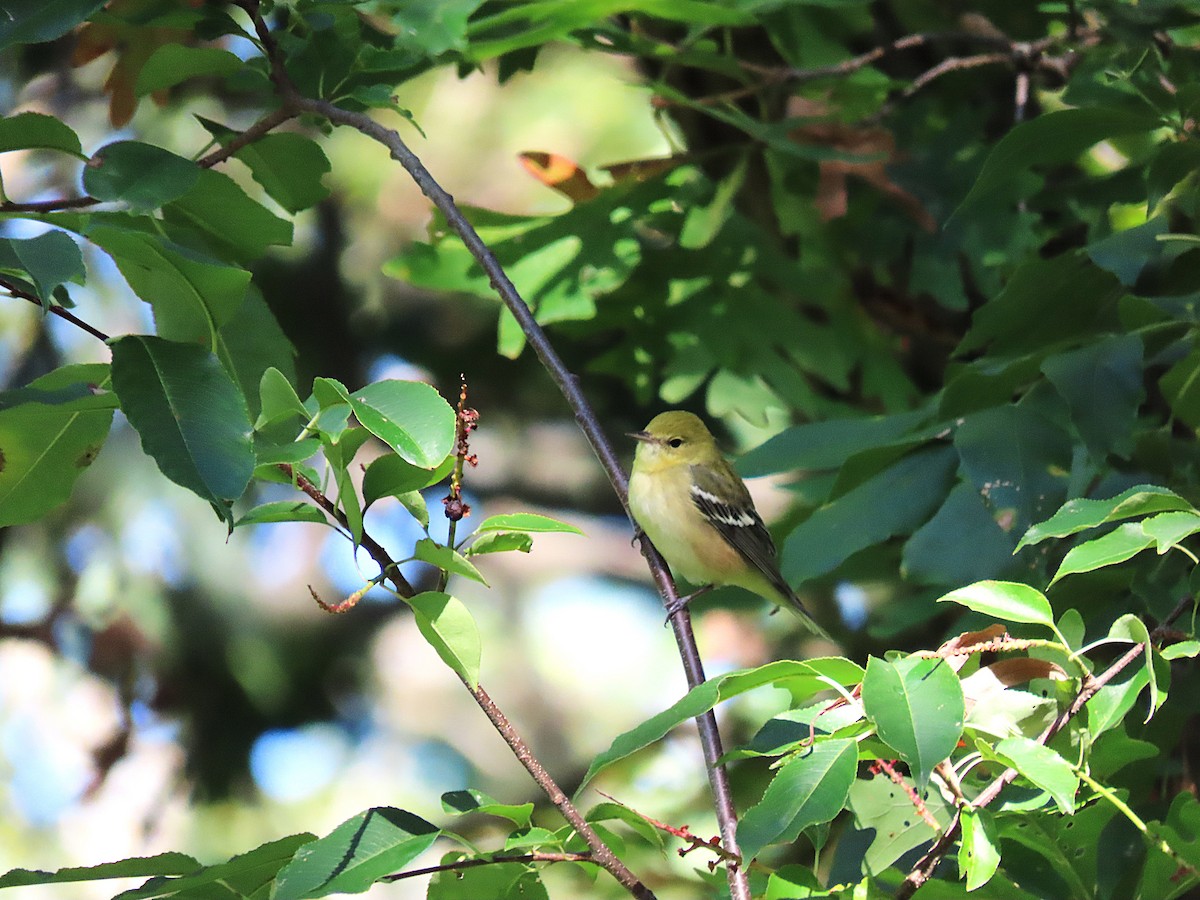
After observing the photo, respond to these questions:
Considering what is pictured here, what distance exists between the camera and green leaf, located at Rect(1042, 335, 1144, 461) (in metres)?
2.41

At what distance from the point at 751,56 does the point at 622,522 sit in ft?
7.84

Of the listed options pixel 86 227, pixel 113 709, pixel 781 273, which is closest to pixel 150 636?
pixel 113 709

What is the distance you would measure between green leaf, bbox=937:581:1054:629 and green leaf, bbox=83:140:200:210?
47.9 inches

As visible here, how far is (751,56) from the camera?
4.57 metres

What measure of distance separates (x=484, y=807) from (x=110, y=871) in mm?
497

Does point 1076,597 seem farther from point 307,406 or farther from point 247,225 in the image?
point 247,225

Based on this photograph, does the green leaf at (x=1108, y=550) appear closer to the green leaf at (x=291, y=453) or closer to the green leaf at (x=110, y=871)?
the green leaf at (x=291, y=453)

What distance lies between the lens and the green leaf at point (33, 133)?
5.72 ft

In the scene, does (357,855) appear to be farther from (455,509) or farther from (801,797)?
(801,797)

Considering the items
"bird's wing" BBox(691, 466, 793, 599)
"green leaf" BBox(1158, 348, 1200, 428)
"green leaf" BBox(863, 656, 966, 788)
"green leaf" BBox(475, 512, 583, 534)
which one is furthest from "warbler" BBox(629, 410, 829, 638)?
"green leaf" BBox(863, 656, 966, 788)

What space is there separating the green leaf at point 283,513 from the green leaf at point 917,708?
75 centimetres

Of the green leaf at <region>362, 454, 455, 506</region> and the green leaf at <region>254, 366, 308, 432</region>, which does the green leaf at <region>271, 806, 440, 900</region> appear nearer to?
the green leaf at <region>362, 454, 455, 506</region>

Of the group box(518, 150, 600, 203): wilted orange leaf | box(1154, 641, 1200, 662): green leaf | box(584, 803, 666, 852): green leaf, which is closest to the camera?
box(1154, 641, 1200, 662): green leaf

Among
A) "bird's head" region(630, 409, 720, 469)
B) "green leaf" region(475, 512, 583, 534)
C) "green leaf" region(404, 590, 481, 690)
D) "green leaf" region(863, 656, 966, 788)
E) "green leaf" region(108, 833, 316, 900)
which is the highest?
"green leaf" region(475, 512, 583, 534)
